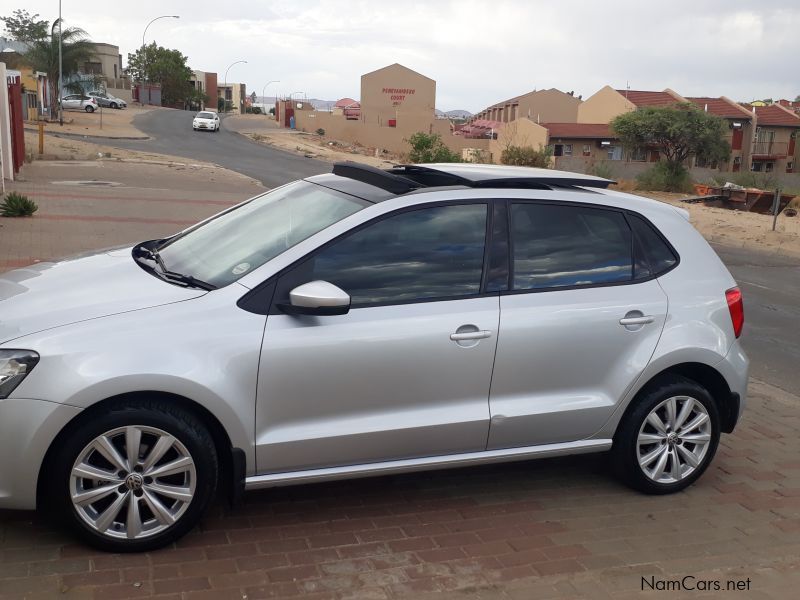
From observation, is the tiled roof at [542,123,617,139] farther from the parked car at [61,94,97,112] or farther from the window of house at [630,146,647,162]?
the parked car at [61,94,97,112]

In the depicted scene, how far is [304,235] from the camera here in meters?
4.18

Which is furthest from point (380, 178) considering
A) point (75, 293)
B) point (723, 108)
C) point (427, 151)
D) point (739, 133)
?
point (723, 108)

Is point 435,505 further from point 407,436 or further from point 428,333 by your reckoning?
point 428,333

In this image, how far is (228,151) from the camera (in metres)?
43.9

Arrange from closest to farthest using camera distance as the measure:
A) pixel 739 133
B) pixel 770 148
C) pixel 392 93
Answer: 1. pixel 739 133
2. pixel 770 148
3. pixel 392 93

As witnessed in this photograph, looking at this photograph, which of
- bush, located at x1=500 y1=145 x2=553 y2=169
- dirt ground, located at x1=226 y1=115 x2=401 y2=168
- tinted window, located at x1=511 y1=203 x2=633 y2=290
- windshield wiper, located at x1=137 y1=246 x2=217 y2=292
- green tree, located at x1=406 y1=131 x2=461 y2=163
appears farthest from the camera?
dirt ground, located at x1=226 y1=115 x2=401 y2=168

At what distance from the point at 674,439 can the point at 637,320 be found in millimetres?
736

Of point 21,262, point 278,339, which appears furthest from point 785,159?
point 278,339

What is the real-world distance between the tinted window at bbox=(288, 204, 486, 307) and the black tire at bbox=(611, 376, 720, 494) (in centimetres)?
119

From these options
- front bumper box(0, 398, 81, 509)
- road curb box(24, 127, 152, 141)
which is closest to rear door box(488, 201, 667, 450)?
front bumper box(0, 398, 81, 509)

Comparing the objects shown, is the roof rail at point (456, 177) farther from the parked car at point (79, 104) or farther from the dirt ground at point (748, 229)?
the parked car at point (79, 104)

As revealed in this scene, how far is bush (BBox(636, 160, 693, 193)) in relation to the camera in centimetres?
3878

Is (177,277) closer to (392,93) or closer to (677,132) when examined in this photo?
(677,132)

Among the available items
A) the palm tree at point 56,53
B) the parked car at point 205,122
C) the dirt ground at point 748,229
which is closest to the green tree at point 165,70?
the parked car at point 205,122
